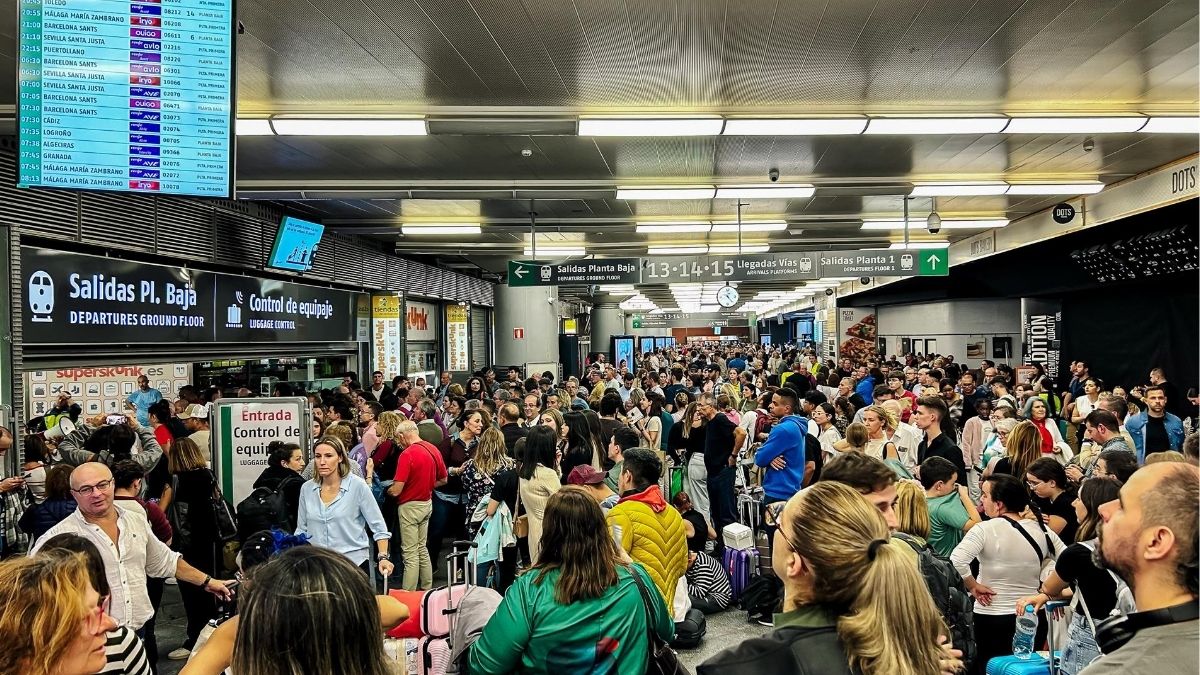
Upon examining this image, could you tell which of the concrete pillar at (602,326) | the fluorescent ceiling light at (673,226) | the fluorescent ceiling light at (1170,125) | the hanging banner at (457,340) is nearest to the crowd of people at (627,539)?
the fluorescent ceiling light at (1170,125)

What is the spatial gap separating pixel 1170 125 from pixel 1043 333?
37.4 ft

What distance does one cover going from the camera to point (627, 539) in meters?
3.90

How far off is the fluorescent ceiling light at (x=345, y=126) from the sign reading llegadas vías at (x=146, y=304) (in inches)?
103

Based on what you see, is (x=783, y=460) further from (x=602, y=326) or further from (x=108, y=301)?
(x=602, y=326)

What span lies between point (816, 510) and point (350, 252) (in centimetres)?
1356

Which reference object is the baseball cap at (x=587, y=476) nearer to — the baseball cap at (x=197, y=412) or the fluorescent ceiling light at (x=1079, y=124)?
the baseball cap at (x=197, y=412)

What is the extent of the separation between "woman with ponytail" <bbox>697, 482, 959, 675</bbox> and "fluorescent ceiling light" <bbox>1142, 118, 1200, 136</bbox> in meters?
7.73

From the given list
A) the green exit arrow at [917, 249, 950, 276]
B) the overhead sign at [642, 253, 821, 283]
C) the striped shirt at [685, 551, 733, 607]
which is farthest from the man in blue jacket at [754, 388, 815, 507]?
the green exit arrow at [917, 249, 950, 276]

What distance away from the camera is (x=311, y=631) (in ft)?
5.64

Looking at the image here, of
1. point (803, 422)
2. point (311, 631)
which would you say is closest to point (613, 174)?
point (803, 422)

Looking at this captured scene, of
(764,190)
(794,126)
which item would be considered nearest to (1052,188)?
(764,190)

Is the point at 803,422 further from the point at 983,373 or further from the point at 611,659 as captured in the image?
the point at 983,373

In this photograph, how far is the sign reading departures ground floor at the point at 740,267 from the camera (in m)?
12.2

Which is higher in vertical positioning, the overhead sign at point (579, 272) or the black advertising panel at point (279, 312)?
the overhead sign at point (579, 272)
